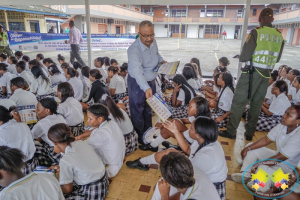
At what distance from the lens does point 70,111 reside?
2.77m

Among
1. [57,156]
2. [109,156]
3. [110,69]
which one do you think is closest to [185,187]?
[109,156]

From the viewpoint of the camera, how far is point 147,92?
232 centimetres

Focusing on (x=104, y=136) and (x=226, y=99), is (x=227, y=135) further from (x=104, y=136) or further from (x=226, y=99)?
(x=104, y=136)

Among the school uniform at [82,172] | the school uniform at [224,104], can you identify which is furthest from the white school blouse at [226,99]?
the school uniform at [82,172]

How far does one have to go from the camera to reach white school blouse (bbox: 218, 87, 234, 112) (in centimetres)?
329

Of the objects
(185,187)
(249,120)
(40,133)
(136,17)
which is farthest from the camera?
(136,17)

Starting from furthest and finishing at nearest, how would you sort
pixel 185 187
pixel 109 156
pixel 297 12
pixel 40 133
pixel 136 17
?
pixel 136 17, pixel 297 12, pixel 40 133, pixel 109 156, pixel 185 187

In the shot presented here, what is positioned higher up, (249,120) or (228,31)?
(228,31)

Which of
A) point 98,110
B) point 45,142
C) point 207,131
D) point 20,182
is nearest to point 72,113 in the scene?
point 45,142

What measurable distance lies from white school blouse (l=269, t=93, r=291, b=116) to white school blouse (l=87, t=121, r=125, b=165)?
8.16ft

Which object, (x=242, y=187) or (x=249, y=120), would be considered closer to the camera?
(x=242, y=187)

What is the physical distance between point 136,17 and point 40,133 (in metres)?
23.7

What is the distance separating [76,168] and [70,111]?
125 cm

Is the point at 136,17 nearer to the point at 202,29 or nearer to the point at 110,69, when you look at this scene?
the point at 202,29
